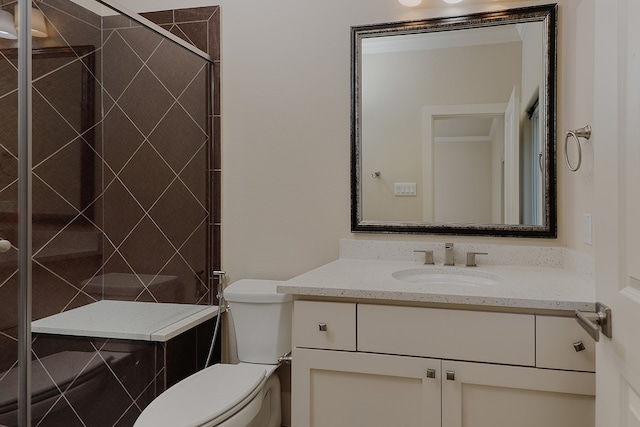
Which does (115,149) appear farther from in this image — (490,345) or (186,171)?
(490,345)

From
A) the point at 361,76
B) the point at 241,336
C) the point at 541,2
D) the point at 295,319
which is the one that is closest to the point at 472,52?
the point at 541,2

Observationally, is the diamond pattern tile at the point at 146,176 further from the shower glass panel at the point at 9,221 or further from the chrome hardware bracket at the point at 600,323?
the chrome hardware bracket at the point at 600,323

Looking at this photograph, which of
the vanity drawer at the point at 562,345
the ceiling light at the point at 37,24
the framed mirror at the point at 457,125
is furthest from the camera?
the framed mirror at the point at 457,125

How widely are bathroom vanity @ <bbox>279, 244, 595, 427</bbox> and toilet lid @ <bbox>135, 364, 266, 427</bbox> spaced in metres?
0.26

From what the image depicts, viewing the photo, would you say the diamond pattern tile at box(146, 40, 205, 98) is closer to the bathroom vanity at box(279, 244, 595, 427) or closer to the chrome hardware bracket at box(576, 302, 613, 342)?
the bathroom vanity at box(279, 244, 595, 427)

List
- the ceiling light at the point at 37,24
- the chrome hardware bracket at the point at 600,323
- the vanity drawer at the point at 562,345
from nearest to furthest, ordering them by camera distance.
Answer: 1. the chrome hardware bracket at the point at 600,323
2. the vanity drawer at the point at 562,345
3. the ceiling light at the point at 37,24

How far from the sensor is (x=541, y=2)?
195 centimetres

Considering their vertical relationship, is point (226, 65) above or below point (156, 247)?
above

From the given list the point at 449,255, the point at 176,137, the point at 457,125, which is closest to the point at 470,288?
the point at 449,255

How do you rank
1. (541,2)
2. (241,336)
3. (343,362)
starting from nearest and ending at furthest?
(343,362) < (541,2) < (241,336)

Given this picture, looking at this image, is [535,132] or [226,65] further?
[226,65]

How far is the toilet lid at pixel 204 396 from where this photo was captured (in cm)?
150

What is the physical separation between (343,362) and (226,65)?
1.59 metres

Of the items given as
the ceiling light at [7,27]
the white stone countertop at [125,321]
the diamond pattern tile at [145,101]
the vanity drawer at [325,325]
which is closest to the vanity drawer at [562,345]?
the vanity drawer at [325,325]
